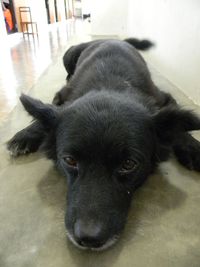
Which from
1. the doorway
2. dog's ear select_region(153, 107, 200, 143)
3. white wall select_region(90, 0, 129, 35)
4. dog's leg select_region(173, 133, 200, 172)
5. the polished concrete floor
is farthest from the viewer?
the doorway

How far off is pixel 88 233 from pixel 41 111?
677 millimetres

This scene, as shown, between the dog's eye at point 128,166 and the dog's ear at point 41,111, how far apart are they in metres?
0.46

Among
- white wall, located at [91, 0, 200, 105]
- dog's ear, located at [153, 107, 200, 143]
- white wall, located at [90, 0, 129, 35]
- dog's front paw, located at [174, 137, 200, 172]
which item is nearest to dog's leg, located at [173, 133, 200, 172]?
dog's front paw, located at [174, 137, 200, 172]

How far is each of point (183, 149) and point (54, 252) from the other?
41.0 inches

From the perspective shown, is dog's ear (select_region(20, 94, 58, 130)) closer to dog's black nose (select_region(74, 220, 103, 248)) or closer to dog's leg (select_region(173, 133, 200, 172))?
dog's black nose (select_region(74, 220, 103, 248))

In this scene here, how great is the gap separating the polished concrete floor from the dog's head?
0.41 ft

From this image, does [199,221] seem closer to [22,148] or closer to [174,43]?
[22,148]

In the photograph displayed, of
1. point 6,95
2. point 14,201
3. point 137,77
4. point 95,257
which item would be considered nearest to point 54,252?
point 95,257

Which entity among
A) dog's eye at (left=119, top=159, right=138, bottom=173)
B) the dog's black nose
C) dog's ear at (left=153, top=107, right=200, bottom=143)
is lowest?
the dog's black nose

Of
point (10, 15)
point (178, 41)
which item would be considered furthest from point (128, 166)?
point (10, 15)

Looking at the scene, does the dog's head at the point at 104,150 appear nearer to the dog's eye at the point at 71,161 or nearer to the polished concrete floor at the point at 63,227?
the dog's eye at the point at 71,161

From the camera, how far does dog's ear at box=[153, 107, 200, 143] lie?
1429mm

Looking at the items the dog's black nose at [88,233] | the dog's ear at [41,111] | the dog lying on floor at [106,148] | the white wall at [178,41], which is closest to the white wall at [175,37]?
the white wall at [178,41]

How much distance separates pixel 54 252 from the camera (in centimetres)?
127
